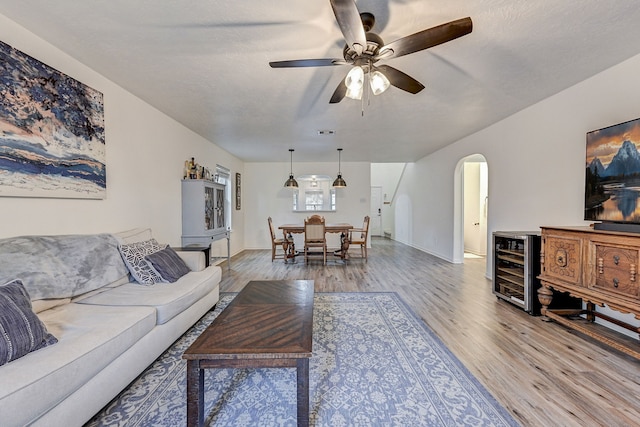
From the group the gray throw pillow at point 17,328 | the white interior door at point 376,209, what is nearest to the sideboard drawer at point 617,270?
the gray throw pillow at point 17,328

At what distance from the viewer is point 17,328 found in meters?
1.26

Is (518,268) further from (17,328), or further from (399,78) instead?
(17,328)

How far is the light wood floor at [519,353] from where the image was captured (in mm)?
1569

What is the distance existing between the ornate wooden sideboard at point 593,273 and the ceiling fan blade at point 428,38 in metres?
1.84

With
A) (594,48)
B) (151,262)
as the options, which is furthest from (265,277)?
(594,48)

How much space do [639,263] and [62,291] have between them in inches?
155

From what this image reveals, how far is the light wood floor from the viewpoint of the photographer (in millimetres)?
1569

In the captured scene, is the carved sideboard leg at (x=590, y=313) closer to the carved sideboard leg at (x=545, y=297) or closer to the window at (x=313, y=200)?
the carved sideboard leg at (x=545, y=297)

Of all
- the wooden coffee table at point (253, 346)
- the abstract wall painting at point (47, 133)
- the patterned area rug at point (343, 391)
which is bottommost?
the patterned area rug at point (343, 391)

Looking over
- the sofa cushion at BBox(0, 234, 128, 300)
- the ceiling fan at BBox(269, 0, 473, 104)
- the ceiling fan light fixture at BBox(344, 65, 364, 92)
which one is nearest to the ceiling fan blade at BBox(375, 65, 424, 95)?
the ceiling fan at BBox(269, 0, 473, 104)

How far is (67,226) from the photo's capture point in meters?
2.30

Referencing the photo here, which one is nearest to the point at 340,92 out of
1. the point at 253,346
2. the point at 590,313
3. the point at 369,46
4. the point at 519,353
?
the point at 369,46

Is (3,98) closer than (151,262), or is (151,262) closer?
(3,98)

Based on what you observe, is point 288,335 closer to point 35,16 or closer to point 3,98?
point 3,98
